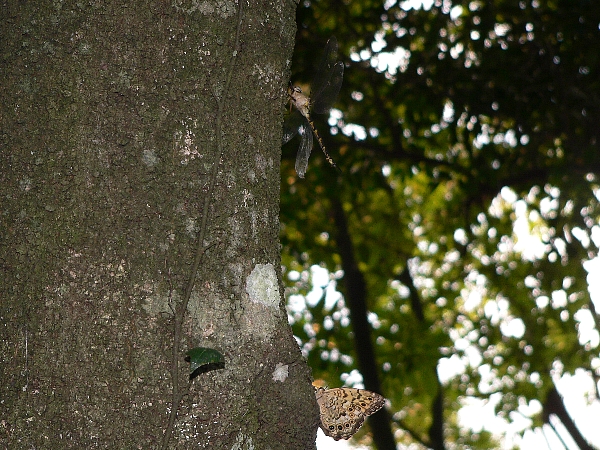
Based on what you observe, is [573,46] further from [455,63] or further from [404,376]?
[404,376]

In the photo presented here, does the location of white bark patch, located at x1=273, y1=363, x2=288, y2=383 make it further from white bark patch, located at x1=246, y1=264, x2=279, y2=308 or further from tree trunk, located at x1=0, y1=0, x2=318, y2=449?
white bark patch, located at x1=246, y1=264, x2=279, y2=308

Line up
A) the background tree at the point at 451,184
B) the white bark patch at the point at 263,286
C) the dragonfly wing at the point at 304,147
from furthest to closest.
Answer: the background tree at the point at 451,184 < the dragonfly wing at the point at 304,147 < the white bark patch at the point at 263,286

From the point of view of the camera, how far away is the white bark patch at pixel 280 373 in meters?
1.07

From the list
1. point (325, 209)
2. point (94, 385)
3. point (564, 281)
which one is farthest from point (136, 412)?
point (325, 209)

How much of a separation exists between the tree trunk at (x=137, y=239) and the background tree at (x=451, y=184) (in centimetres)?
173

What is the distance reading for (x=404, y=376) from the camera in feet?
15.4

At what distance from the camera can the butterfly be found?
48.5 inches

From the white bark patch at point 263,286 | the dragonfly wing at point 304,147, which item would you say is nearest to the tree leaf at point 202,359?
the white bark patch at point 263,286

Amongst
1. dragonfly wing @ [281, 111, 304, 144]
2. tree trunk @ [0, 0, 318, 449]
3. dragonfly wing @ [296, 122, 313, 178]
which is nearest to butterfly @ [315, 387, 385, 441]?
tree trunk @ [0, 0, 318, 449]

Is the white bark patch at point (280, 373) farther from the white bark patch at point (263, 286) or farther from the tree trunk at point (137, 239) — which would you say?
the white bark patch at point (263, 286)

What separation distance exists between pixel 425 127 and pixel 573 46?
1.05m

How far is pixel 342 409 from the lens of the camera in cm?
127

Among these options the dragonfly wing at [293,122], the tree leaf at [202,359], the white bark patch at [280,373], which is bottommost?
the white bark patch at [280,373]

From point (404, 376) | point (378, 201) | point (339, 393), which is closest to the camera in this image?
point (339, 393)
